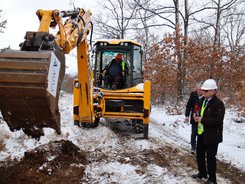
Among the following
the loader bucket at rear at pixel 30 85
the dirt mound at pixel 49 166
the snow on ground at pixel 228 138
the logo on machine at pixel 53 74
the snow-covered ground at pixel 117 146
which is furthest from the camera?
the snow on ground at pixel 228 138

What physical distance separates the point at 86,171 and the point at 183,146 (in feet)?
11.8

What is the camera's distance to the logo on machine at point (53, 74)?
380 cm

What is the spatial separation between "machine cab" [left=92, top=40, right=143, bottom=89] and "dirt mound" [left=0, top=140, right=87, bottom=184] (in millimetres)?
3601

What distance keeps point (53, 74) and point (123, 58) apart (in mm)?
6188

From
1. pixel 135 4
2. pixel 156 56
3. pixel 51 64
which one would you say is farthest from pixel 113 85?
pixel 135 4

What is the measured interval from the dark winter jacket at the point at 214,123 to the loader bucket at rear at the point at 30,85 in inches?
103

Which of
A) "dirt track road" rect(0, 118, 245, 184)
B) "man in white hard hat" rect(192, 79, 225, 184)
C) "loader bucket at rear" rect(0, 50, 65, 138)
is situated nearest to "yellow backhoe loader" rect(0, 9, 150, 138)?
"loader bucket at rear" rect(0, 50, 65, 138)

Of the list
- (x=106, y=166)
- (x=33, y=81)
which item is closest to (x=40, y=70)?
(x=33, y=81)

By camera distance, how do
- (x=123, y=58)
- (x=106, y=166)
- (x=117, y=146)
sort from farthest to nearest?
(x=123, y=58) → (x=117, y=146) → (x=106, y=166)

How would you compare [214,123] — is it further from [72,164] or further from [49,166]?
[49,166]

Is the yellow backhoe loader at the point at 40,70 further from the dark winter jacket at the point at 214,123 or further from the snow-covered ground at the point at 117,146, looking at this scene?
the dark winter jacket at the point at 214,123

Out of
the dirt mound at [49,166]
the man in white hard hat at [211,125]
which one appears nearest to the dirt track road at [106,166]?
the dirt mound at [49,166]

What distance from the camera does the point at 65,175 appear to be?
5.25 m

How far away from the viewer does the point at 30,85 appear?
3682 mm
